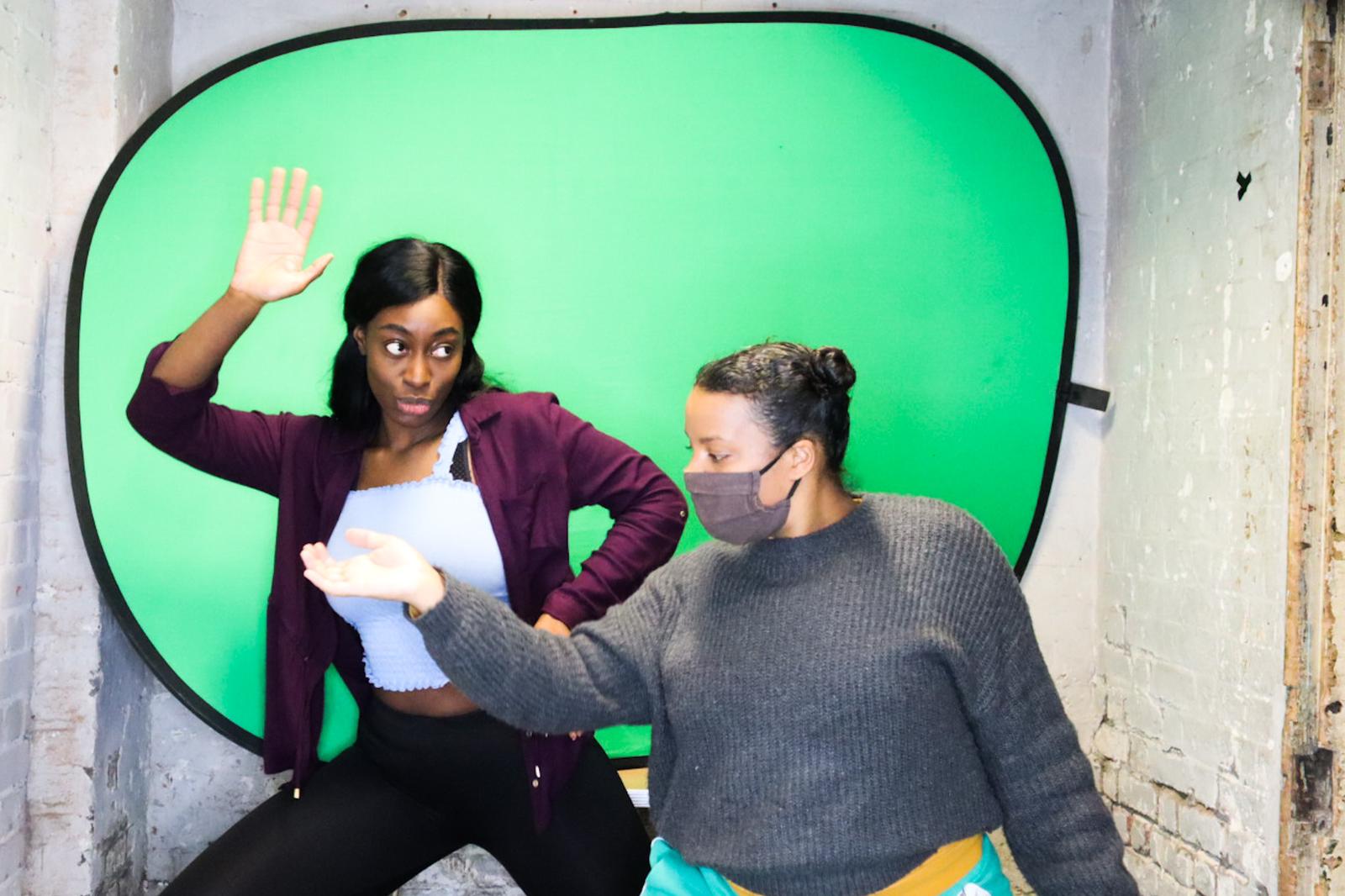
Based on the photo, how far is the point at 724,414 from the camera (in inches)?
70.7

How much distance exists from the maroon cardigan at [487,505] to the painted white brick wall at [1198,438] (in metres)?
1.09

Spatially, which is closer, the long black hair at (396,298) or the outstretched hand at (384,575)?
the outstretched hand at (384,575)

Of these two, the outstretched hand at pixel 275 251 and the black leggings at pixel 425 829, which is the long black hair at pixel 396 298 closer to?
the outstretched hand at pixel 275 251

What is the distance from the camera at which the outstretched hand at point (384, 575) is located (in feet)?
5.42

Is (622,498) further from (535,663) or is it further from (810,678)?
(810,678)

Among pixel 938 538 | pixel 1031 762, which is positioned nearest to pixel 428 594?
pixel 938 538

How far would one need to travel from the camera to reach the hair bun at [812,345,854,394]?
71.9 inches

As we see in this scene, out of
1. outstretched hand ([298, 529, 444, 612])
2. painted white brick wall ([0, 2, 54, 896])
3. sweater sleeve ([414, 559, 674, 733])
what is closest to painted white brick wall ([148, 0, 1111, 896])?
painted white brick wall ([0, 2, 54, 896])

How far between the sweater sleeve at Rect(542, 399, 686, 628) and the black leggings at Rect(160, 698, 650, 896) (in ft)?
0.98

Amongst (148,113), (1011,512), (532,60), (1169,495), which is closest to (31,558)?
(148,113)

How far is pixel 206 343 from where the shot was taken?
6.35 ft

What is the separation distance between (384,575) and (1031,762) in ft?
3.18

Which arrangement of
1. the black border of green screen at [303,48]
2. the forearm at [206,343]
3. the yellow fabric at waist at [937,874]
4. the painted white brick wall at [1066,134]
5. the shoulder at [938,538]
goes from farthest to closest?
1. the painted white brick wall at [1066,134]
2. the black border of green screen at [303,48]
3. the forearm at [206,343]
4. the shoulder at [938,538]
5. the yellow fabric at waist at [937,874]

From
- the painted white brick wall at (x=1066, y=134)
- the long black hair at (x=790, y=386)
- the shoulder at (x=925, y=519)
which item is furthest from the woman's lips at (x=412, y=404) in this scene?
the painted white brick wall at (x=1066, y=134)
